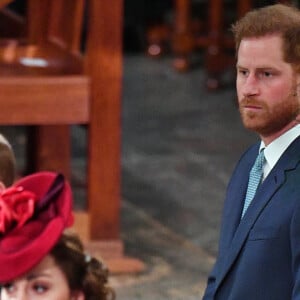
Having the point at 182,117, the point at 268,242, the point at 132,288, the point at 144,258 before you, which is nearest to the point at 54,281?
the point at 268,242

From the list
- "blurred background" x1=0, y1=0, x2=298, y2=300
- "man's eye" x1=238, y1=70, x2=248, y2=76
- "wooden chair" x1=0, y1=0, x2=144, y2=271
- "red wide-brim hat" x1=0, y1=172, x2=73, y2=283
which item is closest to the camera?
"red wide-brim hat" x1=0, y1=172, x2=73, y2=283

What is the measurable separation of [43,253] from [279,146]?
52 centimetres

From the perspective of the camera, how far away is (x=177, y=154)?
5.68 metres

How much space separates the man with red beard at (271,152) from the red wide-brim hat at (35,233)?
15.3 inches

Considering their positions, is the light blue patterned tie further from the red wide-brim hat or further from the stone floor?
the stone floor

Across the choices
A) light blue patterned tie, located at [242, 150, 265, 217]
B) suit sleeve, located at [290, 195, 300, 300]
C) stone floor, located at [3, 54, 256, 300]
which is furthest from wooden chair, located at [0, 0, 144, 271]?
suit sleeve, located at [290, 195, 300, 300]

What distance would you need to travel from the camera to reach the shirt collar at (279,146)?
6.06ft

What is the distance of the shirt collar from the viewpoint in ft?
6.06

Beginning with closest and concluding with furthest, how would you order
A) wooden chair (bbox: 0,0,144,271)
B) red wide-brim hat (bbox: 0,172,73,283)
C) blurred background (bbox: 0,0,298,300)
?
red wide-brim hat (bbox: 0,172,73,283)
wooden chair (bbox: 0,0,144,271)
blurred background (bbox: 0,0,298,300)

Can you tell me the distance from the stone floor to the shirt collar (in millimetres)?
1838

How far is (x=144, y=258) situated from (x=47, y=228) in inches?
98.6

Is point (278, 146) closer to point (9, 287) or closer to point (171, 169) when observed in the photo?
point (9, 287)

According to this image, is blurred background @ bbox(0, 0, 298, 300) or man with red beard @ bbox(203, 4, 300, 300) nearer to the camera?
man with red beard @ bbox(203, 4, 300, 300)

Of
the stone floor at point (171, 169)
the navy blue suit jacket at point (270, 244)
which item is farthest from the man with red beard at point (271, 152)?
the stone floor at point (171, 169)
